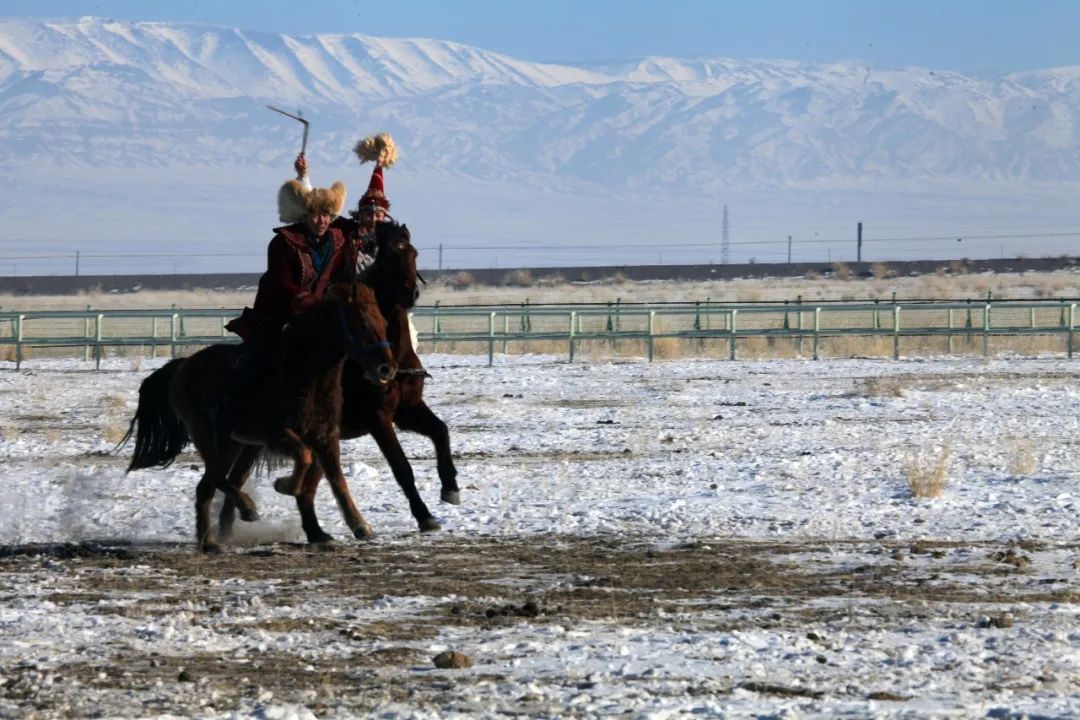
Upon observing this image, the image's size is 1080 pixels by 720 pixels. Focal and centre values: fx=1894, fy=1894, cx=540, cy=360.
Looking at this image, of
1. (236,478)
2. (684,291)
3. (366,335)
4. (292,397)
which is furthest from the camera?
(684,291)

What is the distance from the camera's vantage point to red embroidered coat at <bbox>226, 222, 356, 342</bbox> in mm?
11820

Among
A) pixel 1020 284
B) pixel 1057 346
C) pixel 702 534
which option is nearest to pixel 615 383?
pixel 1057 346

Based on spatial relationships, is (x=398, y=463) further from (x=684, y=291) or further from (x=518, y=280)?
(x=518, y=280)

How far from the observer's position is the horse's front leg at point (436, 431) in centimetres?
1202

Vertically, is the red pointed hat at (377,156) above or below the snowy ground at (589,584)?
above

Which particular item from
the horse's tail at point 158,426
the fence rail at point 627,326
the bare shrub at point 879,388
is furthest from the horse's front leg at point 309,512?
the fence rail at point 627,326

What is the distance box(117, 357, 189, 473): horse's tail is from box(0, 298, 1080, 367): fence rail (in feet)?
47.2

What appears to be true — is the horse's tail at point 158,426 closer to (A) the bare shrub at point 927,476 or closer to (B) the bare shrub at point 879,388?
(A) the bare shrub at point 927,476

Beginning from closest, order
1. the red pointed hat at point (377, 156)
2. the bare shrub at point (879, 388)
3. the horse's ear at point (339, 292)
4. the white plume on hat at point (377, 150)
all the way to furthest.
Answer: the horse's ear at point (339, 292), the red pointed hat at point (377, 156), the white plume on hat at point (377, 150), the bare shrub at point (879, 388)

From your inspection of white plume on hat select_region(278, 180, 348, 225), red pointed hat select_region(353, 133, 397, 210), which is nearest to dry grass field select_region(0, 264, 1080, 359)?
red pointed hat select_region(353, 133, 397, 210)

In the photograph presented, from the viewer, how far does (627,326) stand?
46625 mm

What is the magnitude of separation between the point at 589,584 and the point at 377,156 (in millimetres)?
4320

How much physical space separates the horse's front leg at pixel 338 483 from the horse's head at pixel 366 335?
489 mm

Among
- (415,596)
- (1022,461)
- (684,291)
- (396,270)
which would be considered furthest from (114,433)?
(684,291)
